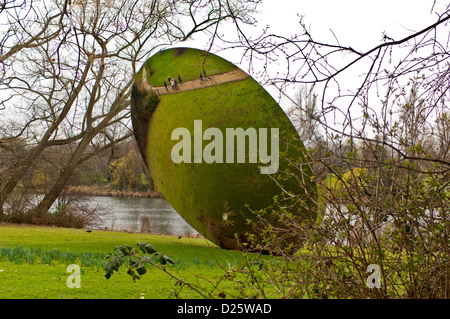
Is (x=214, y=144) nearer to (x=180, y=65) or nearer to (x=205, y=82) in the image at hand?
(x=205, y=82)

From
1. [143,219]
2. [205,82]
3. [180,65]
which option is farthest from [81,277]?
[143,219]

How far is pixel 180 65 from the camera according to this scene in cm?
809

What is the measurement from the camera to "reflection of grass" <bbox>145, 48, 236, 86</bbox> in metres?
7.71

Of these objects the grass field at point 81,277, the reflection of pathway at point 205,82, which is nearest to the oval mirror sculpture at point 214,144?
the reflection of pathway at point 205,82

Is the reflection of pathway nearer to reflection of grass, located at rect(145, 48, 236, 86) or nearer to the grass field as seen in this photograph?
reflection of grass, located at rect(145, 48, 236, 86)

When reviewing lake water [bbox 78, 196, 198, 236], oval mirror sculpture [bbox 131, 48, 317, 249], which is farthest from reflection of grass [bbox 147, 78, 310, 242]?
lake water [bbox 78, 196, 198, 236]

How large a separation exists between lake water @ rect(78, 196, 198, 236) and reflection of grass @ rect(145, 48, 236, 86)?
6.88 metres

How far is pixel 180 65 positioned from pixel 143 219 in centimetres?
1177

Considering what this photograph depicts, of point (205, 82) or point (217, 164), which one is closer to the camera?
point (217, 164)

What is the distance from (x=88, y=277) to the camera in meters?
5.41
